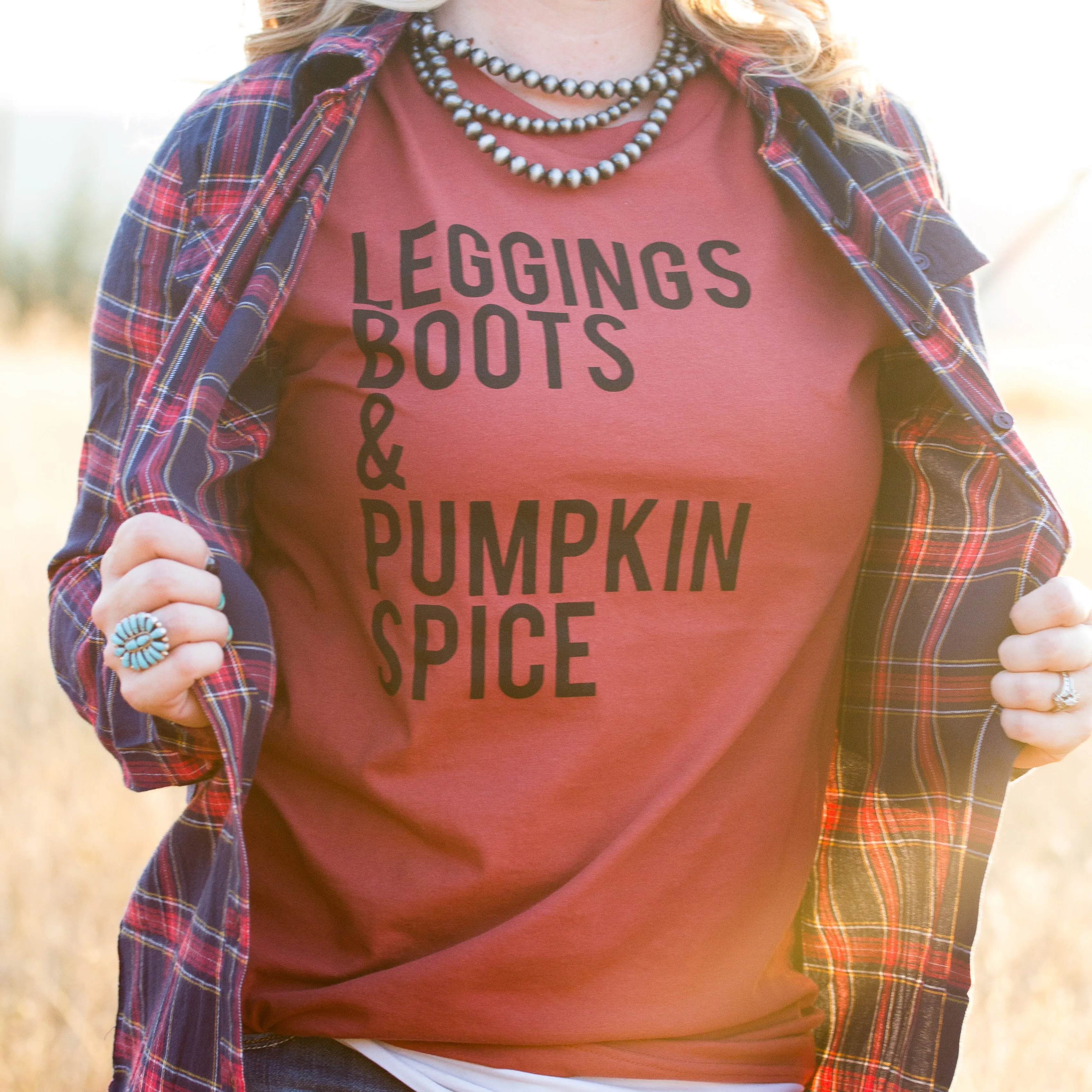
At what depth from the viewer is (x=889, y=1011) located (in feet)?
4.68

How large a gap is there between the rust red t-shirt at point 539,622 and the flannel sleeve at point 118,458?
0.14 meters

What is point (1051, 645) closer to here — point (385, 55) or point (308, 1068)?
point (308, 1068)

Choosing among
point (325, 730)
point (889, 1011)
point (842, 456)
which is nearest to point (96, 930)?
point (325, 730)

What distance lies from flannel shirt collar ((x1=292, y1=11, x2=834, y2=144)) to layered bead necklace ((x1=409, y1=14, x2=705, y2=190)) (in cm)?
4

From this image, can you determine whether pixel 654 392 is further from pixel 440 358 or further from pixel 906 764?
pixel 906 764

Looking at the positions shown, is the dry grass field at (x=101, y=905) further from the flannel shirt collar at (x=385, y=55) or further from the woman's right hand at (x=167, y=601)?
the flannel shirt collar at (x=385, y=55)

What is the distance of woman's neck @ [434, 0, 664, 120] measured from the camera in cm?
150

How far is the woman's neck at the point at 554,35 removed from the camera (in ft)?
4.93

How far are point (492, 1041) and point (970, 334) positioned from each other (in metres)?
1.05

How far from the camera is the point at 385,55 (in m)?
1.42

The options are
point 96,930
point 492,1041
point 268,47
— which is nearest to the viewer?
point 492,1041

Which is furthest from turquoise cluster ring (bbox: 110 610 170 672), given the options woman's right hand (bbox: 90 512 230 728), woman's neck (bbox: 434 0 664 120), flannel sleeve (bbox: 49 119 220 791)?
woman's neck (bbox: 434 0 664 120)

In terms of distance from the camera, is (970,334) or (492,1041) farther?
(970,334)

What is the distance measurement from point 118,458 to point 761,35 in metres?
1.06
